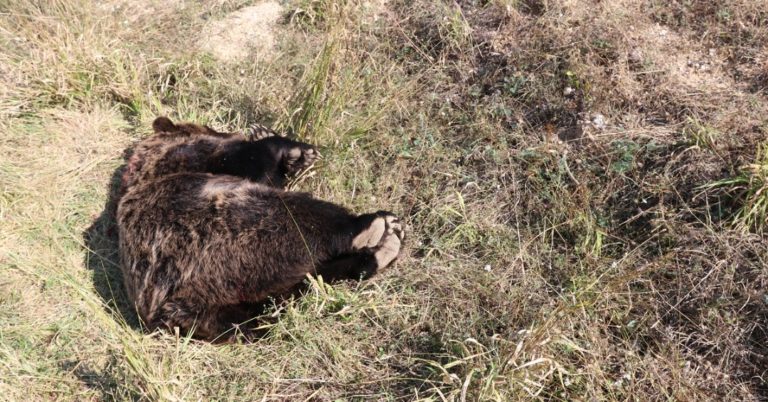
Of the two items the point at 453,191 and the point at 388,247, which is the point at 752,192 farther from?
the point at 388,247

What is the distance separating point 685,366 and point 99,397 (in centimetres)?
→ 327

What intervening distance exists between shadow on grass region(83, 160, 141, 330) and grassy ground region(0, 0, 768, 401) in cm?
2

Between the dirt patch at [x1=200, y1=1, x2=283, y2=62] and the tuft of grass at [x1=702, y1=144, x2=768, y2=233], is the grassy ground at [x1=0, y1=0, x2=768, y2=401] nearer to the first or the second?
the tuft of grass at [x1=702, y1=144, x2=768, y2=233]

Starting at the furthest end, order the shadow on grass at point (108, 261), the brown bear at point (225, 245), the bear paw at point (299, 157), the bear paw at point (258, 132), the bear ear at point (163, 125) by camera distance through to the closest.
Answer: the bear paw at point (258, 132) → the bear ear at point (163, 125) → the bear paw at point (299, 157) → the shadow on grass at point (108, 261) → the brown bear at point (225, 245)

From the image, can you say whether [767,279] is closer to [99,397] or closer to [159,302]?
[159,302]

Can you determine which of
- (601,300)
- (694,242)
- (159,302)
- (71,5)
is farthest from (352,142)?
(71,5)

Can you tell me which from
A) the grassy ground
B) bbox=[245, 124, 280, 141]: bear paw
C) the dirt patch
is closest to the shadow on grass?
the grassy ground

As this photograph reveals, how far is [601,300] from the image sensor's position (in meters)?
3.37

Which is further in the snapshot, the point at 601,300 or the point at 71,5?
the point at 71,5

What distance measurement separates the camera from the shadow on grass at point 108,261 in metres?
3.96

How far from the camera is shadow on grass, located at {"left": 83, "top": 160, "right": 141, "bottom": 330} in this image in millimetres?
3965

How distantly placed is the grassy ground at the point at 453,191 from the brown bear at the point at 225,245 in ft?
0.61

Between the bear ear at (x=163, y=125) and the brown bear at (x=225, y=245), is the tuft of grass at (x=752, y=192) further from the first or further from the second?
the bear ear at (x=163, y=125)

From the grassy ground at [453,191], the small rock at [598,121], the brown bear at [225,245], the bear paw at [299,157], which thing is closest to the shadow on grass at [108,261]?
the grassy ground at [453,191]
